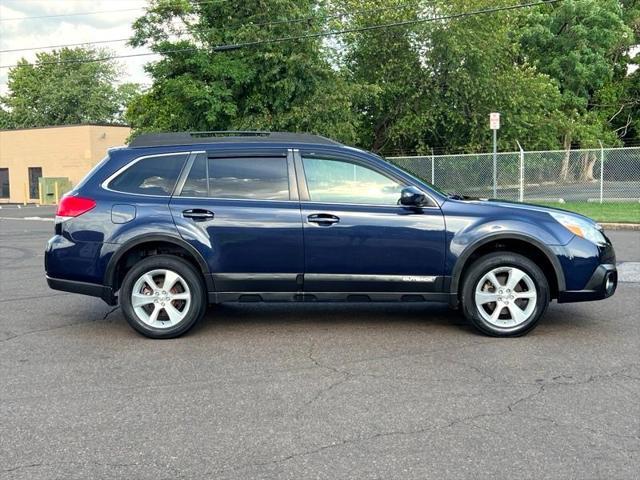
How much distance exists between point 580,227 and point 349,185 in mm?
→ 2146

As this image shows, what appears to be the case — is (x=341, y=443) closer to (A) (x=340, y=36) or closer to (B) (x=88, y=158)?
(A) (x=340, y=36)

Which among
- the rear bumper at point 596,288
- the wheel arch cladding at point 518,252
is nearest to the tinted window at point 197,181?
the wheel arch cladding at point 518,252

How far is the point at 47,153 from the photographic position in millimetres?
40969

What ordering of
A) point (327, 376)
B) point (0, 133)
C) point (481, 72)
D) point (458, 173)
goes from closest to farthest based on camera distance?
1. point (327, 376)
2. point (458, 173)
3. point (481, 72)
4. point (0, 133)

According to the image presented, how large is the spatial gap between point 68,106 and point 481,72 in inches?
1947

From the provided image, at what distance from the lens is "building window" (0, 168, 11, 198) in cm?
4297

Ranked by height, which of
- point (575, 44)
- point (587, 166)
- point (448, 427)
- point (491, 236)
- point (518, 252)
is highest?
point (575, 44)

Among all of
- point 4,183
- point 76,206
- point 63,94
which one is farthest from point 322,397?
point 63,94

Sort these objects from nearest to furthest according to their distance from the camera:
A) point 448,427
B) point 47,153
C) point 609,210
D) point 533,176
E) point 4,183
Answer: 1. point 448,427
2. point 609,210
3. point 533,176
4. point 47,153
5. point 4,183

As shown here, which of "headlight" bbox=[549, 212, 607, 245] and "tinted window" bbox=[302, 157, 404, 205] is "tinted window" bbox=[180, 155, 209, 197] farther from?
"headlight" bbox=[549, 212, 607, 245]

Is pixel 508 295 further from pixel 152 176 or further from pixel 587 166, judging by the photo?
pixel 587 166

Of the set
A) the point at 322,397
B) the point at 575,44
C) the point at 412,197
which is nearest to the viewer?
the point at 322,397

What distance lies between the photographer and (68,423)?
13.0 ft

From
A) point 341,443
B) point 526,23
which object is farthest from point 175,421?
point 526,23
